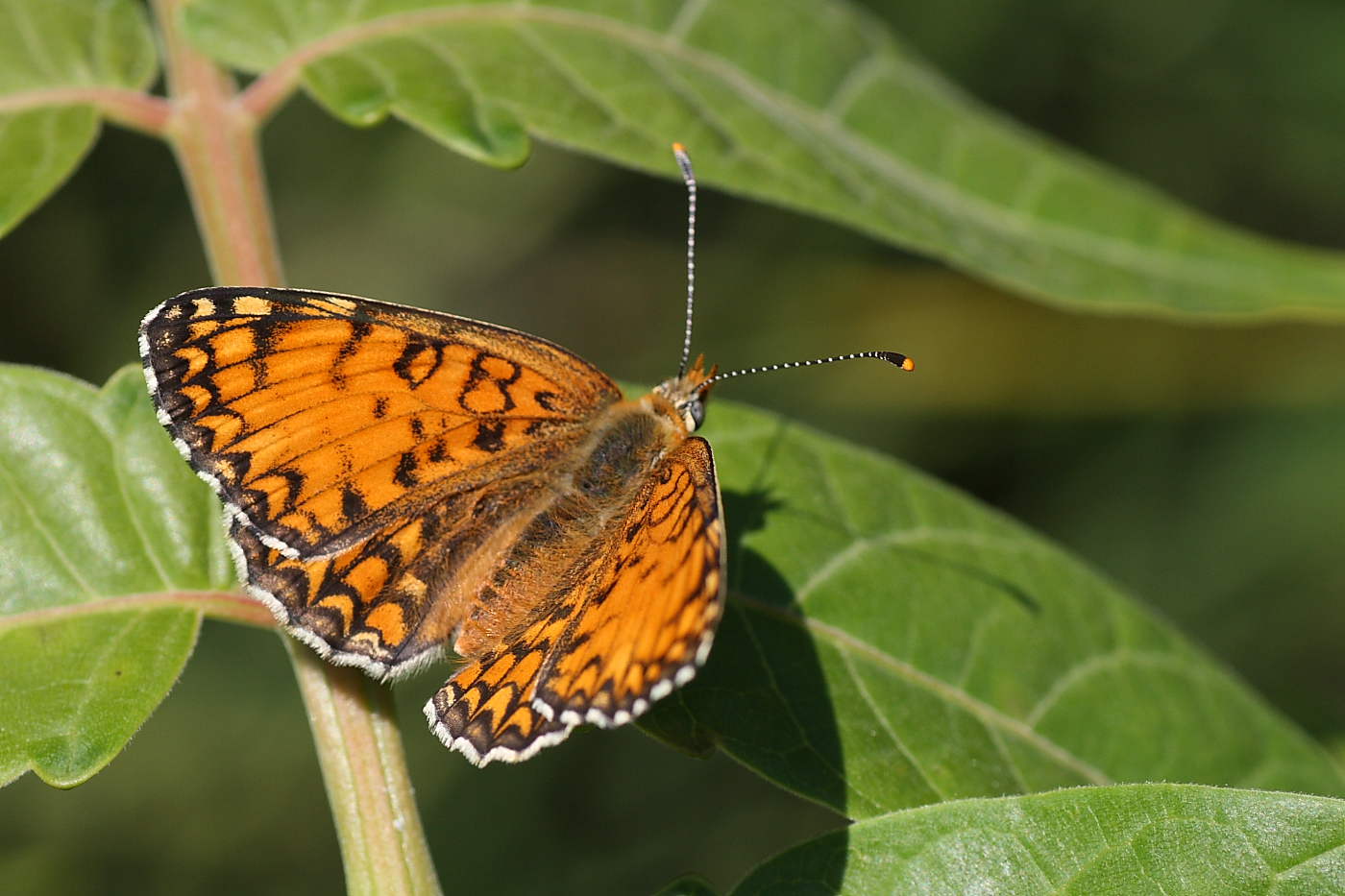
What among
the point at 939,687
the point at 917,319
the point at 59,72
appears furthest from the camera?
the point at 917,319

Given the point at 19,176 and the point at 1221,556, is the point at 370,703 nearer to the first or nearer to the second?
the point at 19,176

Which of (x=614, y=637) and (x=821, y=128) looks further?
(x=821, y=128)

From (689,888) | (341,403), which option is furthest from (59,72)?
(689,888)

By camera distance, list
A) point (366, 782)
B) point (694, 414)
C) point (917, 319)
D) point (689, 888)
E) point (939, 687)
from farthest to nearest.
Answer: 1. point (917, 319)
2. point (694, 414)
3. point (939, 687)
4. point (366, 782)
5. point (689, 888)

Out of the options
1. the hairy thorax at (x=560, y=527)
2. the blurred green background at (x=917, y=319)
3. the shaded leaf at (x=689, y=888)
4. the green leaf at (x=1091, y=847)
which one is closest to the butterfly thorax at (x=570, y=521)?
the hairy thorax at (x=560, y=527)

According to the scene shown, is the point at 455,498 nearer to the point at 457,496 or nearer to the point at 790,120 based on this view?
the point at 457,496

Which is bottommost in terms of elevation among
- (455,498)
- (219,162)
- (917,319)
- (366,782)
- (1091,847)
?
(917,319)

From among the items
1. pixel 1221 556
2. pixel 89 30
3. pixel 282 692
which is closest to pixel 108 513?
pixel 89 30
